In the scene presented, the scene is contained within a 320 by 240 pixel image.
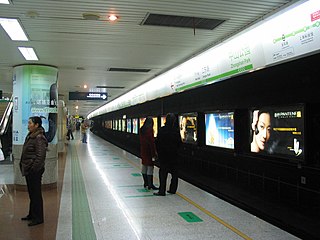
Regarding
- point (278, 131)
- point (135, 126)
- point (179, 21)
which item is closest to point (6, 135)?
point (135, 126)

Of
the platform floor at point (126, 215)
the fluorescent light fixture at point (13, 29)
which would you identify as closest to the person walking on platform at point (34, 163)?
the platform floor at point (126, 215)

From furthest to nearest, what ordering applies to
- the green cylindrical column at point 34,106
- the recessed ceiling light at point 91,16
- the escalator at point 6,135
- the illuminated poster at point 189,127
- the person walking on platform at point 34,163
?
1. the escalator at point 6,135
2. the illuminated poster at point 189,127
3. the green cylindrical column at point 34,106
4. the person walking on platform at point 34,163
5. the recessed ceiling light at point 91,16

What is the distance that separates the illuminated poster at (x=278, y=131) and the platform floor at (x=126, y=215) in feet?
3.70

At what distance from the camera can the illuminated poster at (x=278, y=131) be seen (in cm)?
473

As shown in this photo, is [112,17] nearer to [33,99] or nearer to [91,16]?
[91,16]

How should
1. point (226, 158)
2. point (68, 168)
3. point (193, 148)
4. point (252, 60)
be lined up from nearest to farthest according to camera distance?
point (252, 60) < point (226, 158) < point (193, 148) < point (68, 168)

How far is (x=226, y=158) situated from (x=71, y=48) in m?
3.81

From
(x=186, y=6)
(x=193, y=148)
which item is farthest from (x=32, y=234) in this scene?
(x=193, y=148)

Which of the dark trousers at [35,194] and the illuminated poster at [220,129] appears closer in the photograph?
the dark trousers at [35,194]

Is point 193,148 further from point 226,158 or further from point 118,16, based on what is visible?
point 118,16

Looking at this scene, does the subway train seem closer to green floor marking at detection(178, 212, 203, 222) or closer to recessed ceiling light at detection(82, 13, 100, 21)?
green floor marking at detection(178, 212, 203, 222)

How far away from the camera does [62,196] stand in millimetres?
6121

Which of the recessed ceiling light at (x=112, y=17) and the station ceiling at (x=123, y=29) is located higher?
the station ceiling at (x=123, y=29)

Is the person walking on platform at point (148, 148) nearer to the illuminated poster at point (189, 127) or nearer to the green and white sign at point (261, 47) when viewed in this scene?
the green and white sign at point (261, 47)
